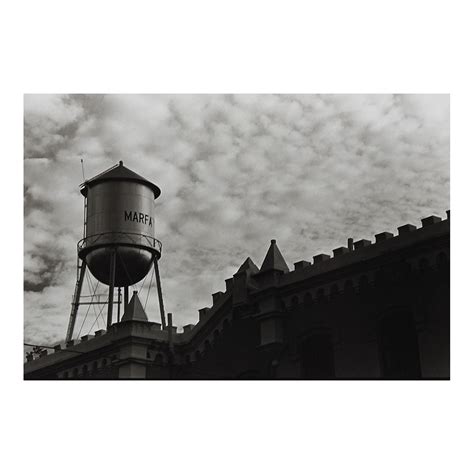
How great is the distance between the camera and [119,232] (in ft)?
74.4

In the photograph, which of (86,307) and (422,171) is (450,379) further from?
(86,307)

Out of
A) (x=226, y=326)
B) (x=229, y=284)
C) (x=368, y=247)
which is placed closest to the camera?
(x=368, y=247)

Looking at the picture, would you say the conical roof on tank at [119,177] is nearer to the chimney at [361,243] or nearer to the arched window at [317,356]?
the chimney at [361,243]

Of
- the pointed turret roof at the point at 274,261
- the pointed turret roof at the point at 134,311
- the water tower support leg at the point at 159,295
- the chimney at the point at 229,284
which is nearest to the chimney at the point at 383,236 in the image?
the pointed turret roof at the point at 274,261

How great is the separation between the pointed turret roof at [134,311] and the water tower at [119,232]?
357 millimetres

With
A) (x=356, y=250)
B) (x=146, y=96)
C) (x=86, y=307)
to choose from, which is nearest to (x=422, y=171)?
(x=356, y=250)

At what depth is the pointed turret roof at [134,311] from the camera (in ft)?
71.1

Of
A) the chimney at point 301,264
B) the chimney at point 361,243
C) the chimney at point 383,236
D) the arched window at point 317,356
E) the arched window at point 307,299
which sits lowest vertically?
the arched window at point 317,356

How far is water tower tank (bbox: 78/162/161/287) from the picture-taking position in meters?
20.8

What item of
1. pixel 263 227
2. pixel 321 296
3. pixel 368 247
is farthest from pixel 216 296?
pixel 368 247

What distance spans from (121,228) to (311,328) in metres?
6.80

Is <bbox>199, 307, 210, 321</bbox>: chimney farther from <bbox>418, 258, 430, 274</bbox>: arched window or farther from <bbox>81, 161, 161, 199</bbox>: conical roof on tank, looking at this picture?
<bbox>418, 258, 430, 274</bbox>: arched window

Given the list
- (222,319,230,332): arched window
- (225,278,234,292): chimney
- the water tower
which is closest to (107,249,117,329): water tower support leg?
the water tower

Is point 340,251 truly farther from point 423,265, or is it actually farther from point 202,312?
point 202,312
